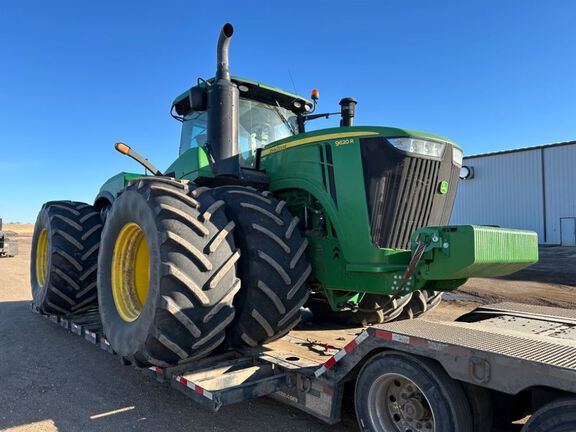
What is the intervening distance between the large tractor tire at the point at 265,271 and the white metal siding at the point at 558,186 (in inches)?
960

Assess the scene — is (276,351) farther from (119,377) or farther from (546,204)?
(546,204)

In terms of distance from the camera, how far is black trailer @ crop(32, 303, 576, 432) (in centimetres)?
228

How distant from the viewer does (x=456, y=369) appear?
2523mm

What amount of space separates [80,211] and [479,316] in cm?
527

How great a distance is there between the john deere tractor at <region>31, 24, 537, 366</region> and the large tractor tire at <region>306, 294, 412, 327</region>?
0.03 meters

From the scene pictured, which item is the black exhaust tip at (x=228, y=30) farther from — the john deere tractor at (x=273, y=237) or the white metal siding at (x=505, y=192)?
the white metal siding at (x=505, y=192)

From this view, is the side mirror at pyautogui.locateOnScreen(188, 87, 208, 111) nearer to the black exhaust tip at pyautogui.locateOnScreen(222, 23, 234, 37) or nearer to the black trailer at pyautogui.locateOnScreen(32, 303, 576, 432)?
the black exhaust tip at pyautogui.locateOnScreen(222, 23, 234, 37)

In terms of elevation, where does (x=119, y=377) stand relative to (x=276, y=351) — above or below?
below

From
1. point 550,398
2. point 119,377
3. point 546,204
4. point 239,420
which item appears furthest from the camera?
point 546,204

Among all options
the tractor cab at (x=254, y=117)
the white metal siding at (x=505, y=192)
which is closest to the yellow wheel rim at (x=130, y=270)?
the tractor cab at (x=254, y=117)

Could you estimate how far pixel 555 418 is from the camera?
7.09ft

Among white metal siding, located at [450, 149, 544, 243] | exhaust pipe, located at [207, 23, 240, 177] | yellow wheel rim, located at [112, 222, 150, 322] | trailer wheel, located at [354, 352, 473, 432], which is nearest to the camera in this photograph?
trailer wheel, located at [354, 352, 473, 432]

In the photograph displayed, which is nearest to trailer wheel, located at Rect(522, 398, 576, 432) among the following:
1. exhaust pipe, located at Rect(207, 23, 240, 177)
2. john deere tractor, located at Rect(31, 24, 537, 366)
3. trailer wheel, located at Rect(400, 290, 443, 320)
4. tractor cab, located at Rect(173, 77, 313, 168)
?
john deere tractor, located at Rect(31, 24, 537, 366)

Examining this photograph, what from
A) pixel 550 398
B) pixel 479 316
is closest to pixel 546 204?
pixel 479 316
